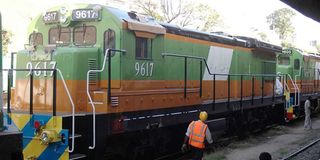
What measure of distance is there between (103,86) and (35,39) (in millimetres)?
2026

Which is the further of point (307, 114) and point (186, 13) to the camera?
point (186, 13)

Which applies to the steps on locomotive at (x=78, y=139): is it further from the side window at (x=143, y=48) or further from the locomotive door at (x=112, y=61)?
the side window at (x=143, y=48)

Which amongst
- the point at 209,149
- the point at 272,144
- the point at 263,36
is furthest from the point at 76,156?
the point at 263,36

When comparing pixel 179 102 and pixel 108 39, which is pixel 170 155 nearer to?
pixel 179 102

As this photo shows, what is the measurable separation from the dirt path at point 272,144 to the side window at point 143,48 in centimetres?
333

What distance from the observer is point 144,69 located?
29.8ft

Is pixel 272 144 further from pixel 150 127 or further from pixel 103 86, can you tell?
pixel 103 86

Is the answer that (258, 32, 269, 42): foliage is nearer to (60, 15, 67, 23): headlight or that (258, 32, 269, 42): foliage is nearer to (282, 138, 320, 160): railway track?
(282, 138, 320, 160): railway track

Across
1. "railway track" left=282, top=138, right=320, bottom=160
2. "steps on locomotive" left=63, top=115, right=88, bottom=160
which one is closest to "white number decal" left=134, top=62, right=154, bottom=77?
"steps on locomotive" left=63, top=115, right=88, bottom=160

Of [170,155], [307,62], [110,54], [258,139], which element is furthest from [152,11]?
[110,54]

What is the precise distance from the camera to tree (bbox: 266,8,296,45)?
229ft

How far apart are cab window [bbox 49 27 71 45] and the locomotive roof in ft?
3.32

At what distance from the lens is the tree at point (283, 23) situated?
69.7m

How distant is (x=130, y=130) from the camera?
8531mm
